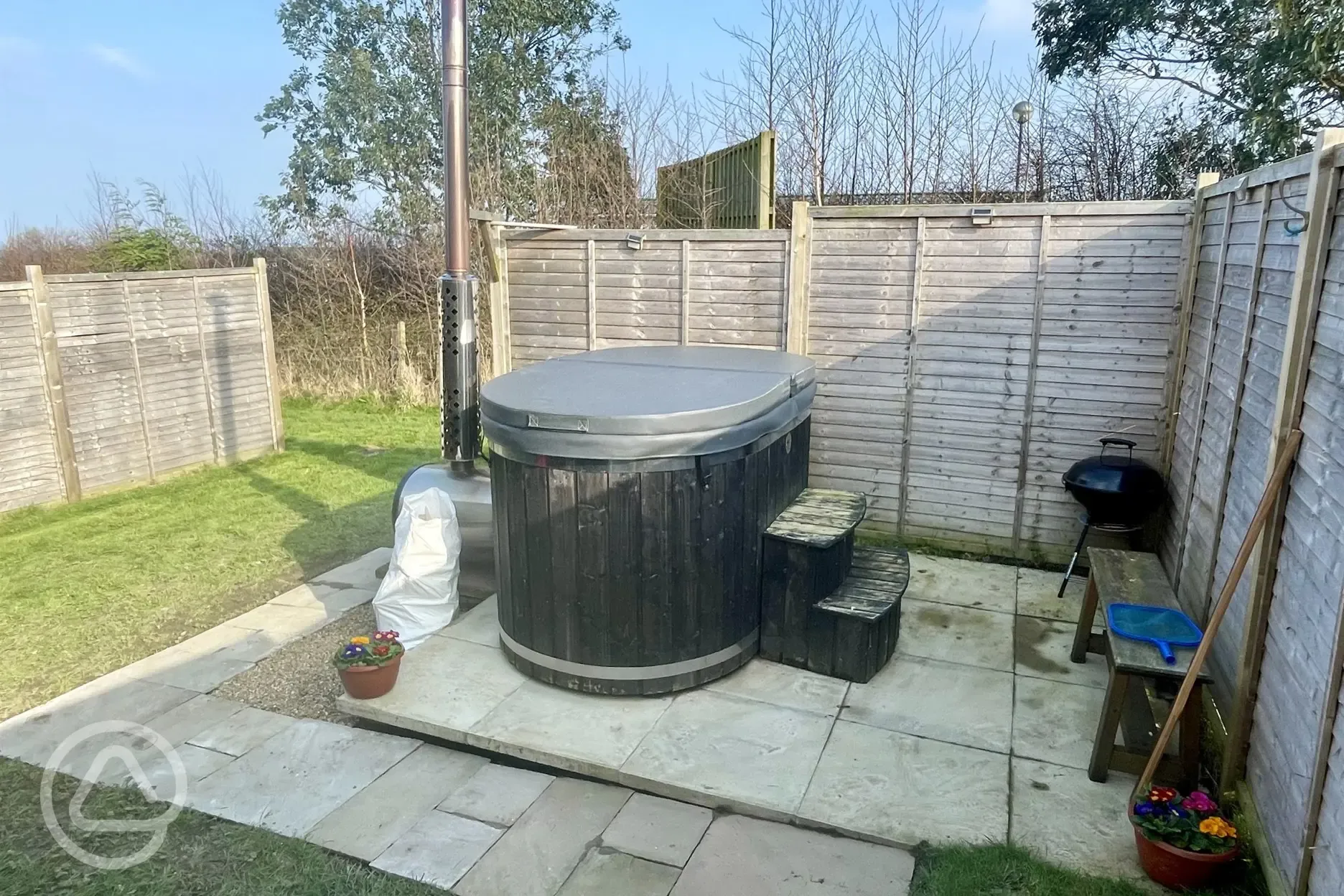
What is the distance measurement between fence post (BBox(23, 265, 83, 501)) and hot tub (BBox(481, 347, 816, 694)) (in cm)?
447

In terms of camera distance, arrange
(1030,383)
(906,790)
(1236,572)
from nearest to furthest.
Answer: (1236,572) < (906,790) < (1030,383)

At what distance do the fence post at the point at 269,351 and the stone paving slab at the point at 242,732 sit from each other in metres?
5.00

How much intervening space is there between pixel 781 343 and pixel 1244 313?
2.62 metres

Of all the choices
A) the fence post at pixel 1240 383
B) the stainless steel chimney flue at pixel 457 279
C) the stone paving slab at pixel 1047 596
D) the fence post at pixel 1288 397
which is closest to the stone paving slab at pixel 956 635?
the stone paving slab at pixel 1047 596

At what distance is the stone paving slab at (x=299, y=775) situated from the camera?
2746 millimetres

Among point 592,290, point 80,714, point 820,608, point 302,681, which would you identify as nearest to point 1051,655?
point 820,608

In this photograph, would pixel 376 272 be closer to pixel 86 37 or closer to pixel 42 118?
pixel 42 118

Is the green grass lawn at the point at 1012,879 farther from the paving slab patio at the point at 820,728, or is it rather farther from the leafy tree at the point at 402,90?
the leafy tree at the point at 402,90

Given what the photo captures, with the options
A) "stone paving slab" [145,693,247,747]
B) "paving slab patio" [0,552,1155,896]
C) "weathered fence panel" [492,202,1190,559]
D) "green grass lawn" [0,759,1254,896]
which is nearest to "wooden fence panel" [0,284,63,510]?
"paving slab patio" [0,552,1155,896]

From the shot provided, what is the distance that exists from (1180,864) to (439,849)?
2.14 metres

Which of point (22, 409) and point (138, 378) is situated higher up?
point (138, 378)

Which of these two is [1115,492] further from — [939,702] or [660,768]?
[660,768]

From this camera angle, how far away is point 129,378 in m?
6.61

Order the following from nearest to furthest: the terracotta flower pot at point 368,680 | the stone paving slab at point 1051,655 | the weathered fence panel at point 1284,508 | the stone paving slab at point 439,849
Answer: the weathered fence panel at point 1284,508
the stone paving slab at point 439,849
the terracotta flower pot at point 368,680
the stone paving slab at point 1051,655
